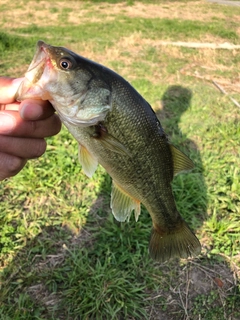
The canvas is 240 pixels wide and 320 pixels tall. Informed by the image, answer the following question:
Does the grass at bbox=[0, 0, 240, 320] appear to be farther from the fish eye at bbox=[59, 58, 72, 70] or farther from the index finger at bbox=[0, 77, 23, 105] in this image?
the fish eye at bbox=[59, 58, 72, 70]

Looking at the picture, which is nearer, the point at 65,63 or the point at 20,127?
the point at 65,63

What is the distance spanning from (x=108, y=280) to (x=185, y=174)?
1699 millimetres

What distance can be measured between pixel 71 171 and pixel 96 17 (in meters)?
12.3

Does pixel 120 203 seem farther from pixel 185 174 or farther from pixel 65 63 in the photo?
pixel 185 174

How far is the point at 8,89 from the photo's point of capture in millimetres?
1809

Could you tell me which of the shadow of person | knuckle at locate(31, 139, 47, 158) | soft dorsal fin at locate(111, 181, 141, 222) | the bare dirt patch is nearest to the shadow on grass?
the shadow of person

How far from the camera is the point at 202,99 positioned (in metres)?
6.45

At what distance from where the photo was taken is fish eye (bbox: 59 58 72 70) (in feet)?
5.09

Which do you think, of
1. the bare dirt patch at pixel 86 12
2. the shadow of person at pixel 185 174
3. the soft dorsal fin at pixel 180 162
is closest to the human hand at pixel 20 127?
the soft dorsal fin at pixel 180 162

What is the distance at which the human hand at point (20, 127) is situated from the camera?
5.28ft

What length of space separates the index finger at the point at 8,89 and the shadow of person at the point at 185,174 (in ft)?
7.72

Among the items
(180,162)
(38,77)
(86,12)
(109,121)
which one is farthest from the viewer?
(86,12)

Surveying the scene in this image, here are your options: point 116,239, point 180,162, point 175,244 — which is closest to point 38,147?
point 180,162

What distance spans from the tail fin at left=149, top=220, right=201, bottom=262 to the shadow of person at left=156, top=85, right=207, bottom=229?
1.30 metres
